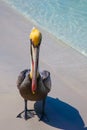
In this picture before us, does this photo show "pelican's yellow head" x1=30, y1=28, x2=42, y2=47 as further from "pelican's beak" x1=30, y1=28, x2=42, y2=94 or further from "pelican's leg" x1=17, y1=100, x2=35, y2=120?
"pelican's leg" x1=17, y1=100, x2=35, y2=120

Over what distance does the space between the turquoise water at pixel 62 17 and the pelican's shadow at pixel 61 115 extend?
232 cm

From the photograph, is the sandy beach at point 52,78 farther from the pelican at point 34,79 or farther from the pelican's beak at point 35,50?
the pelican's beak at point 35,50

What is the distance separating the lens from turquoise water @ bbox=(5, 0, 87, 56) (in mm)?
8766

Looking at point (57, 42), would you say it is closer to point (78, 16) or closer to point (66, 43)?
point (66, 43)

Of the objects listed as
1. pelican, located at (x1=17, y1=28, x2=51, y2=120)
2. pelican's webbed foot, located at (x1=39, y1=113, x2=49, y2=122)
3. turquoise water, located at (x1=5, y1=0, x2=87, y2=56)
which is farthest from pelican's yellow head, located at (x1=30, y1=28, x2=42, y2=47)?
turquoise water, located at (x1=5, y1=0, x2=87, y2=56)

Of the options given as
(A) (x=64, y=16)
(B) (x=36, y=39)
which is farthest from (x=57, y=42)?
(B) (x=36, y=39)

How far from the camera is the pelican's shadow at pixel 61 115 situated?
5465 millimetres

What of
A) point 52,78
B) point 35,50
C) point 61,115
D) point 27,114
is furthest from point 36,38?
point 52,78

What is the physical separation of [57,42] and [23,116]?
296 centimetres

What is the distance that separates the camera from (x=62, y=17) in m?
9.98

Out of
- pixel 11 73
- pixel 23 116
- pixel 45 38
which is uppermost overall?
pixel 45 38

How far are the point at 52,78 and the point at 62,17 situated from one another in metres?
3.69

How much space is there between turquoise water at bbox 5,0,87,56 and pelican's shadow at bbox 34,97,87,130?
2.32 m

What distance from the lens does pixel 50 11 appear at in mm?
10266
